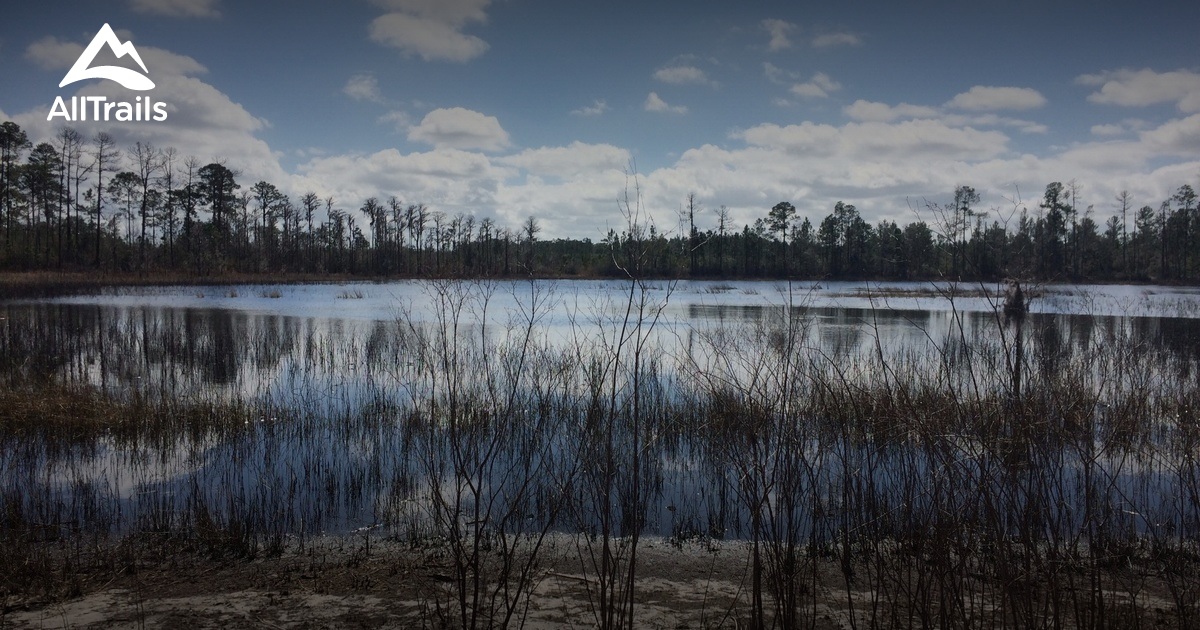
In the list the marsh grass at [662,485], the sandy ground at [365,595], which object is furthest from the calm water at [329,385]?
the sandy ground at [365,595]

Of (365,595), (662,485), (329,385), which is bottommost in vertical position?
(662,485)

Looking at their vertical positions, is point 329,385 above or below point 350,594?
above

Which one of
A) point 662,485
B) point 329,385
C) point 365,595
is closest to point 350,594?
point 365,595

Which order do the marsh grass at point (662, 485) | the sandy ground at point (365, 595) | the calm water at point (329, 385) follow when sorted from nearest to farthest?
the marsh grass at point (662, 485) → the sandy ground at point (365, 595) → the calm water at point (329, 385)

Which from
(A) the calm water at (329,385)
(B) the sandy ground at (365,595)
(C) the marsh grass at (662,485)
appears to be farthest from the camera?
(A) the calm water at (329,385)

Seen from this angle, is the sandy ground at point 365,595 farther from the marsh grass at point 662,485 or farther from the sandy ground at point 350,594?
the marsh grass at point 662,485

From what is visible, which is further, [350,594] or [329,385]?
[329,385]

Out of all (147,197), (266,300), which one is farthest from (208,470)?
(147,197)

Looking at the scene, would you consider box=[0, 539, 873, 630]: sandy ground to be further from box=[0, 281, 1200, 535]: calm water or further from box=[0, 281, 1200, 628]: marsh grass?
box=[0, 281, 1200, 535]: calm water

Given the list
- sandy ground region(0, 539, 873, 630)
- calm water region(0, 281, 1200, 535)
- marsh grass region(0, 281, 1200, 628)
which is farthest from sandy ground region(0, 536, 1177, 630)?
calm water region(0, 281, 1200, 535)

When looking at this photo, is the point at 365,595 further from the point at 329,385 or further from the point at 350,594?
the point at 329,385

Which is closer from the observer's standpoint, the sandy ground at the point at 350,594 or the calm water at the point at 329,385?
the sandy ground at the point at 350,594

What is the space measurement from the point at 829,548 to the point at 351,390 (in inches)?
397

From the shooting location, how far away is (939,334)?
22.5 meters
